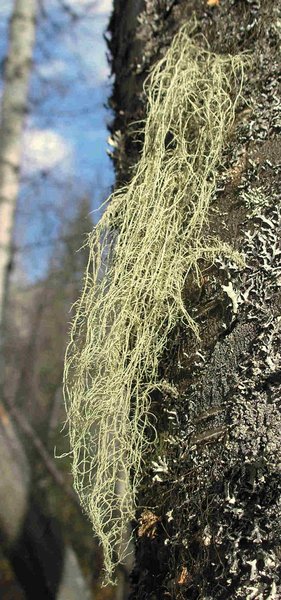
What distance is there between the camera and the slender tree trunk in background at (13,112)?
199cm

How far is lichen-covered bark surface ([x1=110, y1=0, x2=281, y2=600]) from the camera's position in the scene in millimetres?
637

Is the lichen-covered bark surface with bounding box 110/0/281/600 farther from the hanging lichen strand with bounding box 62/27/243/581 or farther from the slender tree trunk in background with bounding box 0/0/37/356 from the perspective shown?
the slender tree trunk in background with bounding box 0/0/37/356

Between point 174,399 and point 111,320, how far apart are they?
0.47 feet

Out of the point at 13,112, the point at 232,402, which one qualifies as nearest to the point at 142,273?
the point at 232,402

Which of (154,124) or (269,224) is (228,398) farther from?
(154,124)

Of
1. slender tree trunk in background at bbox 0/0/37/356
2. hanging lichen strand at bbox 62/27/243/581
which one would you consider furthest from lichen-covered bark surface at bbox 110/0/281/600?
slender tree trunk in background at bbox 0/0/37/356

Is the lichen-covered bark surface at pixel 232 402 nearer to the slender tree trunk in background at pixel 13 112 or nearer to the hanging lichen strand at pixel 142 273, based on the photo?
the hanging lichen strand at pixel 142 273

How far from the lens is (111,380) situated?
0.79m

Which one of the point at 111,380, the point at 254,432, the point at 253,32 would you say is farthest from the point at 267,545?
the point at 253,32

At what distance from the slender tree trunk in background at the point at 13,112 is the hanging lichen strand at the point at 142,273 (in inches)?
46.3

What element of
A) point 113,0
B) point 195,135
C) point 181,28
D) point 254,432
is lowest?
point 254,432

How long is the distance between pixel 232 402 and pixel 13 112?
5.08ft

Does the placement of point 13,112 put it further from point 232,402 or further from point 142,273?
point 232,402

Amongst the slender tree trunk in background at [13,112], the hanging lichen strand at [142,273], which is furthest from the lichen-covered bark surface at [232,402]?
the slender tree trunk in background at [13,112]
